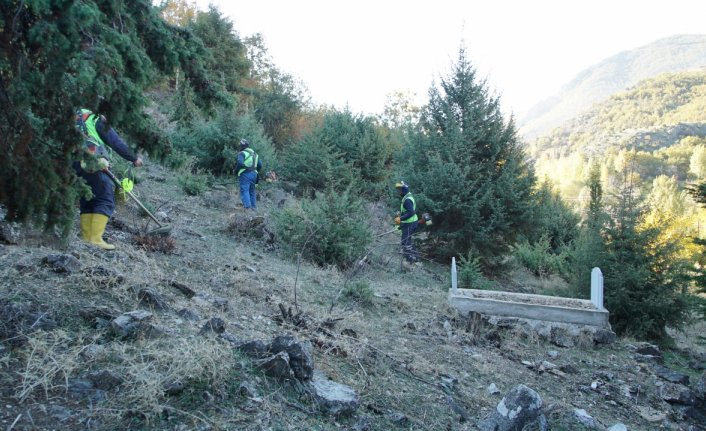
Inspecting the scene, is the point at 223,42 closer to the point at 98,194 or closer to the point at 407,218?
the point at 407,218

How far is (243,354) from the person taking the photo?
3934 millimetres

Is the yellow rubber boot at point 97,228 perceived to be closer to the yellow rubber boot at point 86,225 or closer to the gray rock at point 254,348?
the yellow rubber boot at point 86,225

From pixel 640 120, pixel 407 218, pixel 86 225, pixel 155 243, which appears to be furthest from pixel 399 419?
pixel 640 120

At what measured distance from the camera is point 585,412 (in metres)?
5.31

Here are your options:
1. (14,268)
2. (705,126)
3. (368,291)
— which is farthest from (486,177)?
(705,126)

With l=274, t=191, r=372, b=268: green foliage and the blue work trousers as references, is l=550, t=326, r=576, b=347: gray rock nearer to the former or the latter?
l=274, t=191, r=372, b=268: green foliage

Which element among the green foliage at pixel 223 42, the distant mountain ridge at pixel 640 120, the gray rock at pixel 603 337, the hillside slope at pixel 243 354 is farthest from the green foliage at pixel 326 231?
the distant mountain ridge at pixel 640 120

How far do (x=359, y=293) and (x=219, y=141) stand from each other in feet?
31.9

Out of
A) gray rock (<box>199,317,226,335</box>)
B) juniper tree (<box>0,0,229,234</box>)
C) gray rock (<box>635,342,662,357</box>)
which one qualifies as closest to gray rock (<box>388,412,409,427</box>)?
gray rock (<box>199,317,226,335</box>)

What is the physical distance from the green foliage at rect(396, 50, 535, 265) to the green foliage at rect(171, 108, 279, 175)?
5147mm

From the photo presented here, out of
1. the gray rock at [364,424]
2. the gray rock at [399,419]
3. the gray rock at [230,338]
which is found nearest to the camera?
the gray rock at [364,424]

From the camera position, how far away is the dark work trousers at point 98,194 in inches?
252

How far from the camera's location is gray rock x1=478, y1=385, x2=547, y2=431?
412 centimetres

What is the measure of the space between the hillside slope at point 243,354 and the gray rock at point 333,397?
0.07 m
